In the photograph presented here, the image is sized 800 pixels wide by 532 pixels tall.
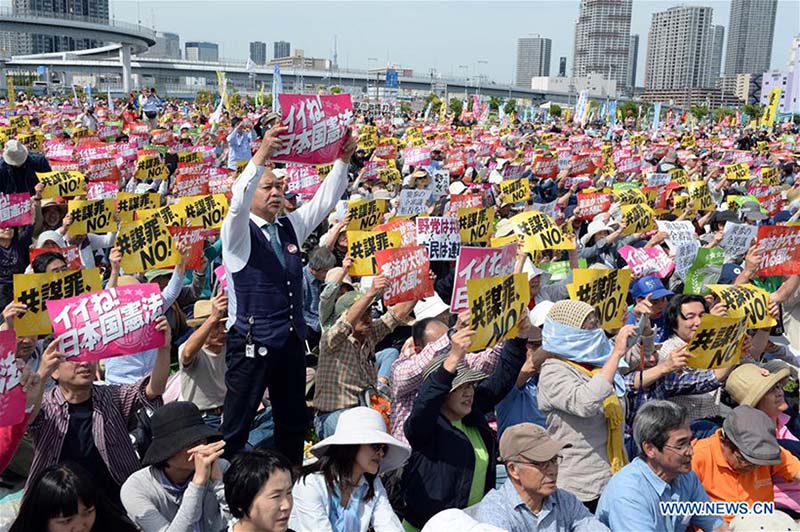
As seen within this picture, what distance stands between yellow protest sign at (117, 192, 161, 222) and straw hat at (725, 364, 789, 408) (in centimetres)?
607

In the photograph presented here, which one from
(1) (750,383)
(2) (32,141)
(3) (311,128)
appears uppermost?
(3) (311,128)

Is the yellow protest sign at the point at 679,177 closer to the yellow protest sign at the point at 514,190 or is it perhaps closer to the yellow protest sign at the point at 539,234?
the yellow protest sign at the point at 514,190

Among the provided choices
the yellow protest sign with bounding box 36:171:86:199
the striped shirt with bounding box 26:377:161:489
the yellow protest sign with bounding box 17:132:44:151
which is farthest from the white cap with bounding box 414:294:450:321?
the yellow protest sign with bounding box 17:132:44:151

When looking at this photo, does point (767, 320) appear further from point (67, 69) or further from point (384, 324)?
point (67, 69)

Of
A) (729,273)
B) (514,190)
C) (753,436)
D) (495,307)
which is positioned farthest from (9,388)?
(514,190)

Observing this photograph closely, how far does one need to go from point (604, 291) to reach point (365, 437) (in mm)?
2377

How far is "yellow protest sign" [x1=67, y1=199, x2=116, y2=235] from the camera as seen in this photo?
732cm

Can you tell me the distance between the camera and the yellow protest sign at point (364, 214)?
8.13 meters

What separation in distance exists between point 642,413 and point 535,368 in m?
0.81

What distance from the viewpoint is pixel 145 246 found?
6148mm

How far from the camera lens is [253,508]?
3074 mm

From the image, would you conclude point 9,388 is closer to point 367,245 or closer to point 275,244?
point 275,244

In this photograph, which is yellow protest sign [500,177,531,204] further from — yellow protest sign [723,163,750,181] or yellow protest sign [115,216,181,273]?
yellow protest sign [723,163,750,181]

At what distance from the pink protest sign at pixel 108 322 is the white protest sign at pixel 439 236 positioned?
11.2 ft
